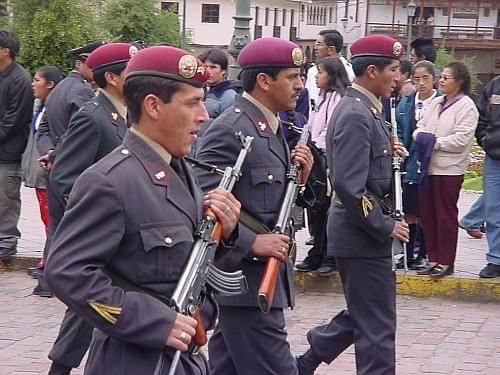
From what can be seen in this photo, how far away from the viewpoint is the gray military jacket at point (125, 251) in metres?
3.15

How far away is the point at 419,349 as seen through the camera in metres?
6.95

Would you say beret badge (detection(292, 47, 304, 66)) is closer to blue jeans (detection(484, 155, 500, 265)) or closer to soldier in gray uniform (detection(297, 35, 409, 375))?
soldier in gray uniform (detection(297, 35, 409, 375))

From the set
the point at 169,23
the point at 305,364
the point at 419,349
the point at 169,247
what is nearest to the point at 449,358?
the point at 419,349

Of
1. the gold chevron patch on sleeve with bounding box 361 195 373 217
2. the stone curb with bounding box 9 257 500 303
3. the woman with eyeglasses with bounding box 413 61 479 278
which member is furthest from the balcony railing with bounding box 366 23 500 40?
the gold chevron patch on sleeve with bounding box 361 195 373 217

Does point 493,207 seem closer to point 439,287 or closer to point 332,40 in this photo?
point 439,287

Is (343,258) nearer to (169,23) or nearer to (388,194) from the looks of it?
(388,194)

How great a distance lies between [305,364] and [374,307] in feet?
2.60

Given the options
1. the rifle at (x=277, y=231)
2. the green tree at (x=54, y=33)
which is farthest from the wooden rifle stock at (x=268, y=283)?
the green tree at (x=54, y=33)

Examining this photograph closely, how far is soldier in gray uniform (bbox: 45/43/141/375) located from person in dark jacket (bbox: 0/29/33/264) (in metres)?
3.15

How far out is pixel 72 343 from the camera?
5.64 metres

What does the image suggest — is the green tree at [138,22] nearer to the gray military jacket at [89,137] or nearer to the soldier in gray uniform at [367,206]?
the gray military jacket at [89,137]

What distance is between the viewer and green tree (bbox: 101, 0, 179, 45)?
103 feet

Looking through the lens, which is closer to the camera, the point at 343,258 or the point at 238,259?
the point at 238,259

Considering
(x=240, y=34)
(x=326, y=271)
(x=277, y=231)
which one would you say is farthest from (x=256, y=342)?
(x=240, y=34)
